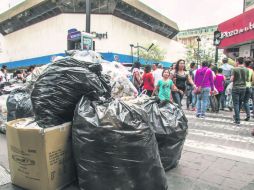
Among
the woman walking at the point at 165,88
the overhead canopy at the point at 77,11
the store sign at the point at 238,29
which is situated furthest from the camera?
the overhead canopy at the point at 77,11

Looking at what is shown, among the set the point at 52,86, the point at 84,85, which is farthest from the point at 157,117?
the point at 52,86

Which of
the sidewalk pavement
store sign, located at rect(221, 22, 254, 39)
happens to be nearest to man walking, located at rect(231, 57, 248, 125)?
the sidewalk pavement

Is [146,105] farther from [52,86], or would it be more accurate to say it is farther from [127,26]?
[127,26]

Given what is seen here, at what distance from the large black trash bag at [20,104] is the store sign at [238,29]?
38.2ft

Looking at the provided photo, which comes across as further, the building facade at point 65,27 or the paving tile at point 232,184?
the building facade at point 65,27

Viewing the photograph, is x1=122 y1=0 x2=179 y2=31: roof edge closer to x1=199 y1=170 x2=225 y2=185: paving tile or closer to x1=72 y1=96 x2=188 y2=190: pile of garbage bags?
x1=199 y1=170 x2=225 y2=185: paving tile

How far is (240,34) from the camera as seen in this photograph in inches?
699

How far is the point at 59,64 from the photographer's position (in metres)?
3.07

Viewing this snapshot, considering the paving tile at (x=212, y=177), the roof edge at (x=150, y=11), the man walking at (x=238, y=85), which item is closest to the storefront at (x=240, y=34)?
the man walking at (x=238, y=85)

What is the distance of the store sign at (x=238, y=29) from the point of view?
16.4m

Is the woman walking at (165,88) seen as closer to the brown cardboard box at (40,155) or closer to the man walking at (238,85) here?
the man walking at (238,85)

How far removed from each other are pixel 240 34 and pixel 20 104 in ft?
52.7

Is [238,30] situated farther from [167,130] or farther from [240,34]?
[167,130]

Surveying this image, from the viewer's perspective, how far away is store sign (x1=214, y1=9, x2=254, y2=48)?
53.8 feet
